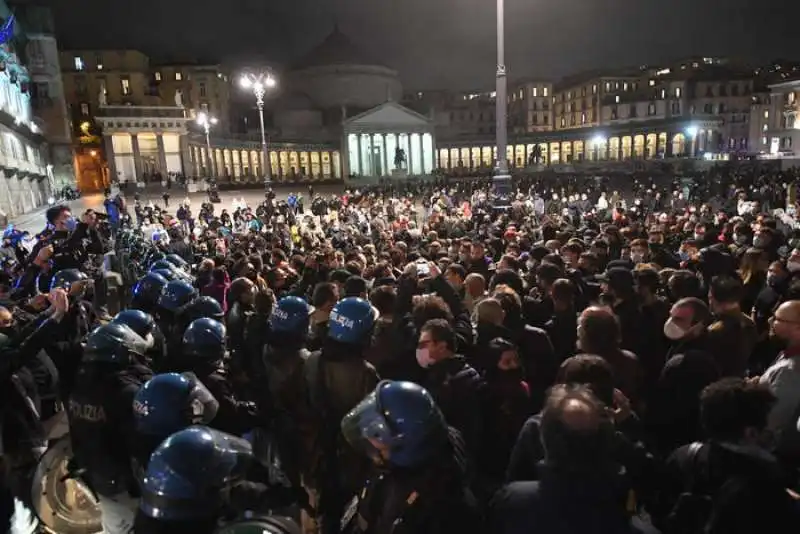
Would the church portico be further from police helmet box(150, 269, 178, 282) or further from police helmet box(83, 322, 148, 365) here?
police helmet box(83, 322, 148, 365)

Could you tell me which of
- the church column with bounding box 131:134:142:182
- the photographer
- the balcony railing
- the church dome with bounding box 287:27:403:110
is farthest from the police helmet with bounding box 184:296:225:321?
the church dome with bounding box 287:27:403:110

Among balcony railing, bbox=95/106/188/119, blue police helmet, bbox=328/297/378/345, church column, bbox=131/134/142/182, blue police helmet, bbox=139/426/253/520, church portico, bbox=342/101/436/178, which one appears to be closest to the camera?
blue police helmet, bbox=139/426/253/520

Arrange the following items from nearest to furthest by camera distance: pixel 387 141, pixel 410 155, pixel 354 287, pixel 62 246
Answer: pixel 354 287 → pixel 62 246 → pixel 387 141 → pixel 410 155

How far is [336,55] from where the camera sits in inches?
3610

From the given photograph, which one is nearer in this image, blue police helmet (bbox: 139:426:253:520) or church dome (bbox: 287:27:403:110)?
blue police helmet (bbox: 139:426:253:520)

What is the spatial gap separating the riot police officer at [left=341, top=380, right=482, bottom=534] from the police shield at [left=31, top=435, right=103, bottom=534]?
2566 mm

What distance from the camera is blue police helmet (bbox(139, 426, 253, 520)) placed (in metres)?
2.31

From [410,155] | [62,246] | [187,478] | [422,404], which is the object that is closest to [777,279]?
[422,404]

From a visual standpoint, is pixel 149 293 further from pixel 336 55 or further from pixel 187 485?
pixel 336 55

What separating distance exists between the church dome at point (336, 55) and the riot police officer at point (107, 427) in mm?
91938

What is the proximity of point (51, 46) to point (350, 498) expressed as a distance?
2388 inches

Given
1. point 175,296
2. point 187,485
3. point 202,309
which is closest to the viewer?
point 187,485

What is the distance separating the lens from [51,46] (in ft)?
171

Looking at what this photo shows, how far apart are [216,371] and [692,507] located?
2993 millimetres
